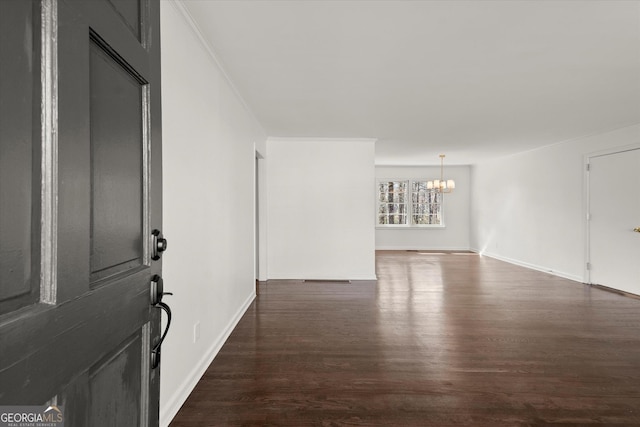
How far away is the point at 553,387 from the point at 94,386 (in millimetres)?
2812

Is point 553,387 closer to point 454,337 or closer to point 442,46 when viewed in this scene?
point 454,337

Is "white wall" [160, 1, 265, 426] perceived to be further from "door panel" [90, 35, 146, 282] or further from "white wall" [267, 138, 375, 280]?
"white wall" [267, 138, 375, 280]

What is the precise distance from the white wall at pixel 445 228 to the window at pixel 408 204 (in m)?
0.18

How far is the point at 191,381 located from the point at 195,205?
4.04 ft

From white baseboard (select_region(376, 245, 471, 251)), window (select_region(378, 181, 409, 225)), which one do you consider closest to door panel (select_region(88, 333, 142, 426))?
white baseboard (select_region(376, 245, 471, 251))

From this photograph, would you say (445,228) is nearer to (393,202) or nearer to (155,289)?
(393,202)

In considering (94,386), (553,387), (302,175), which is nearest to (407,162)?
(302,175)

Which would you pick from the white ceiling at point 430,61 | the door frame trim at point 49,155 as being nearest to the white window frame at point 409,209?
the white ceiling at point 430,61

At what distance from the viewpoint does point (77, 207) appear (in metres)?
0.68

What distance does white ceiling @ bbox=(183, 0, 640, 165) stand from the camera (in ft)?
6.79

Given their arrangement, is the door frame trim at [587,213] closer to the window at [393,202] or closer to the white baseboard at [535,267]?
the white baseboard at [535,267]

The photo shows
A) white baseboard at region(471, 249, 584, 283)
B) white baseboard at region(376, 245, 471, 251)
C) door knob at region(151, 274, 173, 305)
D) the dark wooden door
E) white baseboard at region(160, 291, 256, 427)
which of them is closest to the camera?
the dark wooden door

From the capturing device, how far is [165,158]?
1.81 m

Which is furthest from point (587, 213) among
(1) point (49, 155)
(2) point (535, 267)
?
(1) point (49, 155)
